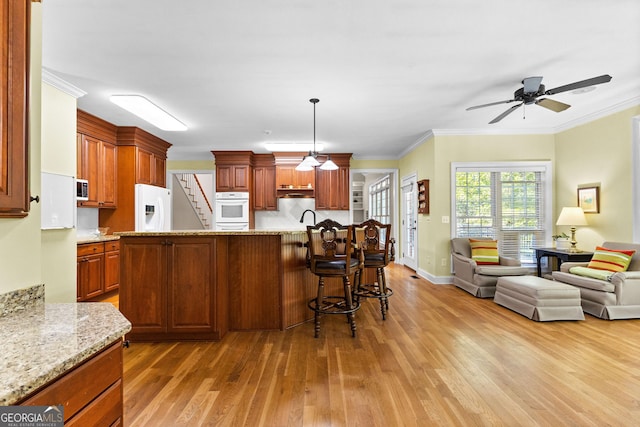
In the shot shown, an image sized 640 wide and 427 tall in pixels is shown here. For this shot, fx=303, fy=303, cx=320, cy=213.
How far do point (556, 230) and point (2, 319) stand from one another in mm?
6492

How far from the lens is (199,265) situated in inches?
109

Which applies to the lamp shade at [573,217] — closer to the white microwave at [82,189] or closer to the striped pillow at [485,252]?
the striped pillow at [485,252]

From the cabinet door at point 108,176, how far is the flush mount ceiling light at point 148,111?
2.72ft

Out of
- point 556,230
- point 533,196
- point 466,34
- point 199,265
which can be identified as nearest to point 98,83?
point 199,265

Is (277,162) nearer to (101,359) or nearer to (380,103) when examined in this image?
(380,103)

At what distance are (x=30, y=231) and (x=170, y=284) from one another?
1.67 metres

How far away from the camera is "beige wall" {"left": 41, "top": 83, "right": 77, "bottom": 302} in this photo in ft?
10.5

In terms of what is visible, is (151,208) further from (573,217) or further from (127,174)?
(573,217)

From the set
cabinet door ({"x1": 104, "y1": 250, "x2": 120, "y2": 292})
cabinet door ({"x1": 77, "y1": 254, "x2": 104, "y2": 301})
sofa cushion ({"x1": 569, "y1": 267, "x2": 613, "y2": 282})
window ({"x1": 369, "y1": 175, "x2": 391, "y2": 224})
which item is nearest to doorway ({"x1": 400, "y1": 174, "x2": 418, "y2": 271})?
window ({"x1": 369, "y1": 175, "x2": 391, "y2": 224})

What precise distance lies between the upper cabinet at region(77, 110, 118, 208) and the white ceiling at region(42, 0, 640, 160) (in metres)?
0.29

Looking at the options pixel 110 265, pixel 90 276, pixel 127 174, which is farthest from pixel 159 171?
pixel 90 276

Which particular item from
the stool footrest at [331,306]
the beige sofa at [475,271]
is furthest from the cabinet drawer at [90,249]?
the beige sofa at [475,271]

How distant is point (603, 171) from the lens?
425 centimetres

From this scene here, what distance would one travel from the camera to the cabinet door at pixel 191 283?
2756 mm
